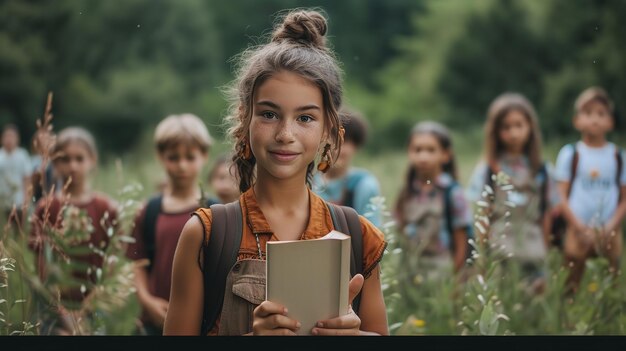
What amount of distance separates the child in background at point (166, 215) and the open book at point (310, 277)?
2156 millimetres

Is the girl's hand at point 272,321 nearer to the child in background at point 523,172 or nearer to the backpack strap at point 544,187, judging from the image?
the child in background at point 523,172

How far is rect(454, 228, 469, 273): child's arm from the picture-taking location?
237 inches

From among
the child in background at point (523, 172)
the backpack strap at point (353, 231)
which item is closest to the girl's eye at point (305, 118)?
the backpack strap at point (353, 231)

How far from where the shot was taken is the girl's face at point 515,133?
257 inches

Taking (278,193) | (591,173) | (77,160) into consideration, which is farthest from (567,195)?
(278,193)

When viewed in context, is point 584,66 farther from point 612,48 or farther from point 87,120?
point 87,120

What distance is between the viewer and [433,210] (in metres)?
6.37

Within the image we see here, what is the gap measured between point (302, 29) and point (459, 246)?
12.0 ft

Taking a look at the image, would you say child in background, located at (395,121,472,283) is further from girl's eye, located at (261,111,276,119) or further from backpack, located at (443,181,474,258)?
girl's eye, located at (261,111,276,119)

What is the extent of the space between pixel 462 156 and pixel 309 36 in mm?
15375

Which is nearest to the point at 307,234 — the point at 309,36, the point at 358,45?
the point at 309,36

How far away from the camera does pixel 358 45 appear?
21.0 m

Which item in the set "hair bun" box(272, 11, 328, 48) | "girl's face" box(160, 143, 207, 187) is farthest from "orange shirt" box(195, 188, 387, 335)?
"girl's face" box(160, 143, 207, 187)

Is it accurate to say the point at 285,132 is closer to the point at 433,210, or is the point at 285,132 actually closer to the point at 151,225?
the point at 151,225
